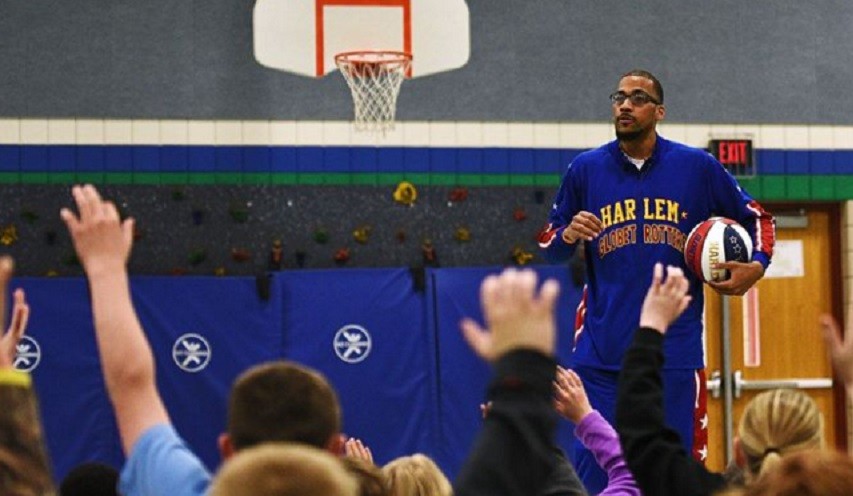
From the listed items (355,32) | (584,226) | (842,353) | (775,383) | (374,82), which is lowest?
(775,383)

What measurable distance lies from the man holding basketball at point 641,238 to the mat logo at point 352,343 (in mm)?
5192

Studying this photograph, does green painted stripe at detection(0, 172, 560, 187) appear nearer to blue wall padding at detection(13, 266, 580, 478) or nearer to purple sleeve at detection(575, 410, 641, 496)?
blue wall padding at detection(13, 266, 580, 478)

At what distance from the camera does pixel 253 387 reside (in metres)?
3.31

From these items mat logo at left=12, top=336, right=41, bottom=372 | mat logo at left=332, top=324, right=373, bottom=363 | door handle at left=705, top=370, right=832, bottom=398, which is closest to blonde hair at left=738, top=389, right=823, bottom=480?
mat logo at left=332, top=324, right=373, bottom=363

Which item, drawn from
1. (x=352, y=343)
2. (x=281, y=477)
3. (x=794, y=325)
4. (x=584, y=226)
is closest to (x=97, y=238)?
(x=281, y=477)

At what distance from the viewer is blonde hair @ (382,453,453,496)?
4.54 m

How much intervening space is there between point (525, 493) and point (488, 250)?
10711mm

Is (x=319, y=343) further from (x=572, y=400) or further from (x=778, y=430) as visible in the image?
A: (x=778, y=430)

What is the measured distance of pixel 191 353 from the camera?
41.7 ft

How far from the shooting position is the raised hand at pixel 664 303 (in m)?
3.73

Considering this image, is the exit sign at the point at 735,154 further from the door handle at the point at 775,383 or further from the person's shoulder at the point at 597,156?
the person's shoulder at the point at 597,156

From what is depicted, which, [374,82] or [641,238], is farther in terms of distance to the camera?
[374,82]

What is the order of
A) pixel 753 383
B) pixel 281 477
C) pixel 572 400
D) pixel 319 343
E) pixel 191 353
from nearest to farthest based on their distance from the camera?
pixel 281 477 → pixel 572 400 → pixel 191 353 → pixel 319 343 → pixel 753 383

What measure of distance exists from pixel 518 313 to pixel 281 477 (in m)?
0.53
